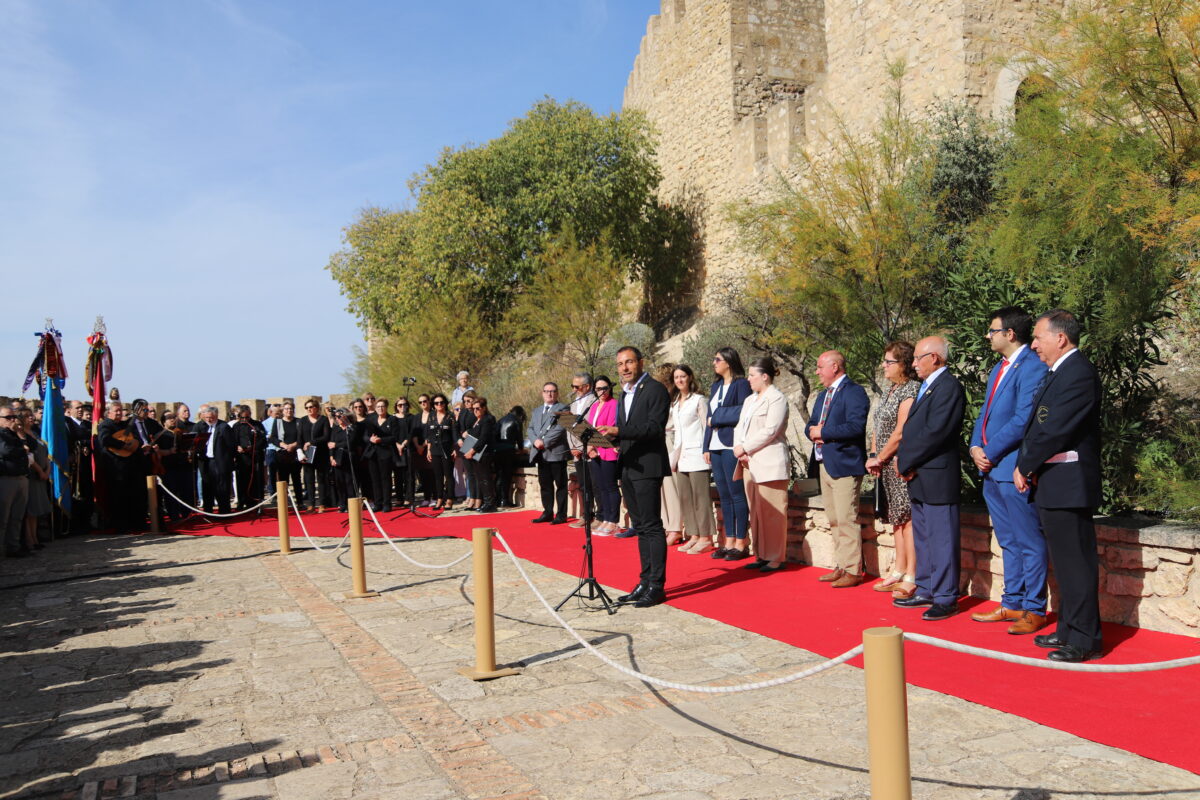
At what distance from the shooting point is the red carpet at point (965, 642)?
3.77m

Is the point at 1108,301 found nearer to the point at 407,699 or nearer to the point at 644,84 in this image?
the point at 407,699

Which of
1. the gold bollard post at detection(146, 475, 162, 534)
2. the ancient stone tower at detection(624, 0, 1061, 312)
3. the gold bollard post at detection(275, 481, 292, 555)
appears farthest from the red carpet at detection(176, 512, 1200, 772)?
the ancient stone tower at detection(624, 0, 1061, 312)

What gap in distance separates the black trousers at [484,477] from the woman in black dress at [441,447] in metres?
0.40

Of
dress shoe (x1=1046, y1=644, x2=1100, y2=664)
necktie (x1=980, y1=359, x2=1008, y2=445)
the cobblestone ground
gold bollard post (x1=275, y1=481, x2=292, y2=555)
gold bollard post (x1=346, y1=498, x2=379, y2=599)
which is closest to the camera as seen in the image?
the cobblestone ground

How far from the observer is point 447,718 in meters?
4.28

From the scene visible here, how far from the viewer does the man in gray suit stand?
1130 centimetres

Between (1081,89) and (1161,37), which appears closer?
(1161,37)

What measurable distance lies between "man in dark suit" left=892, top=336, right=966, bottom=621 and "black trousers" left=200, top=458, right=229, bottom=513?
434 inches

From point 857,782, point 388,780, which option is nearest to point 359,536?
point 388,780

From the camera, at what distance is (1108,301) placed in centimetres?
658

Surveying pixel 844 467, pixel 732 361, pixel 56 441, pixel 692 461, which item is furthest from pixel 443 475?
pixel 844 467

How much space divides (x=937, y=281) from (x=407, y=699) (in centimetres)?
Answer: 988

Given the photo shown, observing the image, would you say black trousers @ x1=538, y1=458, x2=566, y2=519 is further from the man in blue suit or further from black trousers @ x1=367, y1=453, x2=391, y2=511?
the man in blue suit

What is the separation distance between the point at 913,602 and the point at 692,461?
299cm
